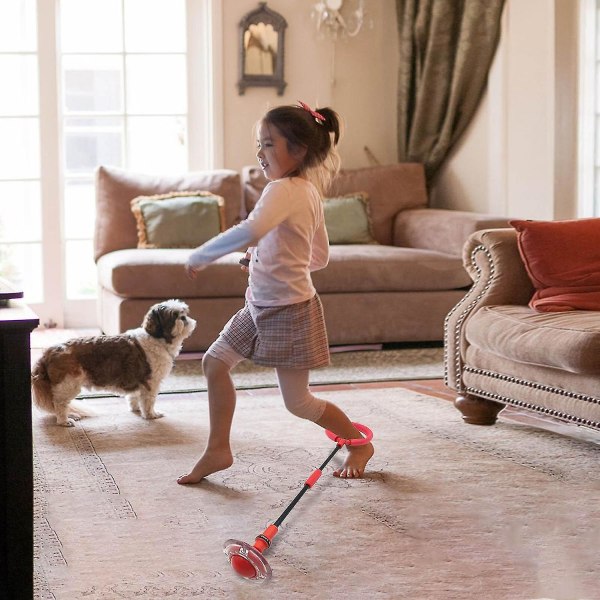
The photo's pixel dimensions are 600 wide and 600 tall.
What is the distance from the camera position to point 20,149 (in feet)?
18.9

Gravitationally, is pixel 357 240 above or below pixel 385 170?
below

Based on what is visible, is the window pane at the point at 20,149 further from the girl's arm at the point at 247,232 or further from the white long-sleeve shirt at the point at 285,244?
the girl's arm at the point at 247,232

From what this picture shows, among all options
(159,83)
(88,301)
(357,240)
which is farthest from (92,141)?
(357,240)

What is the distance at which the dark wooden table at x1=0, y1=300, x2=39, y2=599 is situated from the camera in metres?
1.79

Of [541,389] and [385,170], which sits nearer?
[541,389]

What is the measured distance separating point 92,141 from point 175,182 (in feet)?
2.31

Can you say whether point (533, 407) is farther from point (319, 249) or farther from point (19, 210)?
point (19, 210)

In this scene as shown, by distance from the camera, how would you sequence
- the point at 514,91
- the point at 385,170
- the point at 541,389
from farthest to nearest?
the point at 385,170 → the point at 514,91 → the point at 541,389

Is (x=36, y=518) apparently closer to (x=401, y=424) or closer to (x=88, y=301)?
(x=401, y=424)

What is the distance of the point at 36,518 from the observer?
253 cm

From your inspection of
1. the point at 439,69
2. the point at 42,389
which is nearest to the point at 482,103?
the point at 439,69

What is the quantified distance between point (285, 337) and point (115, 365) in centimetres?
105

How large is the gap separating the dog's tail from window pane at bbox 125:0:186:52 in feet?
9.26

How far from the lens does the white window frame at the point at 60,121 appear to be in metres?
5.74
